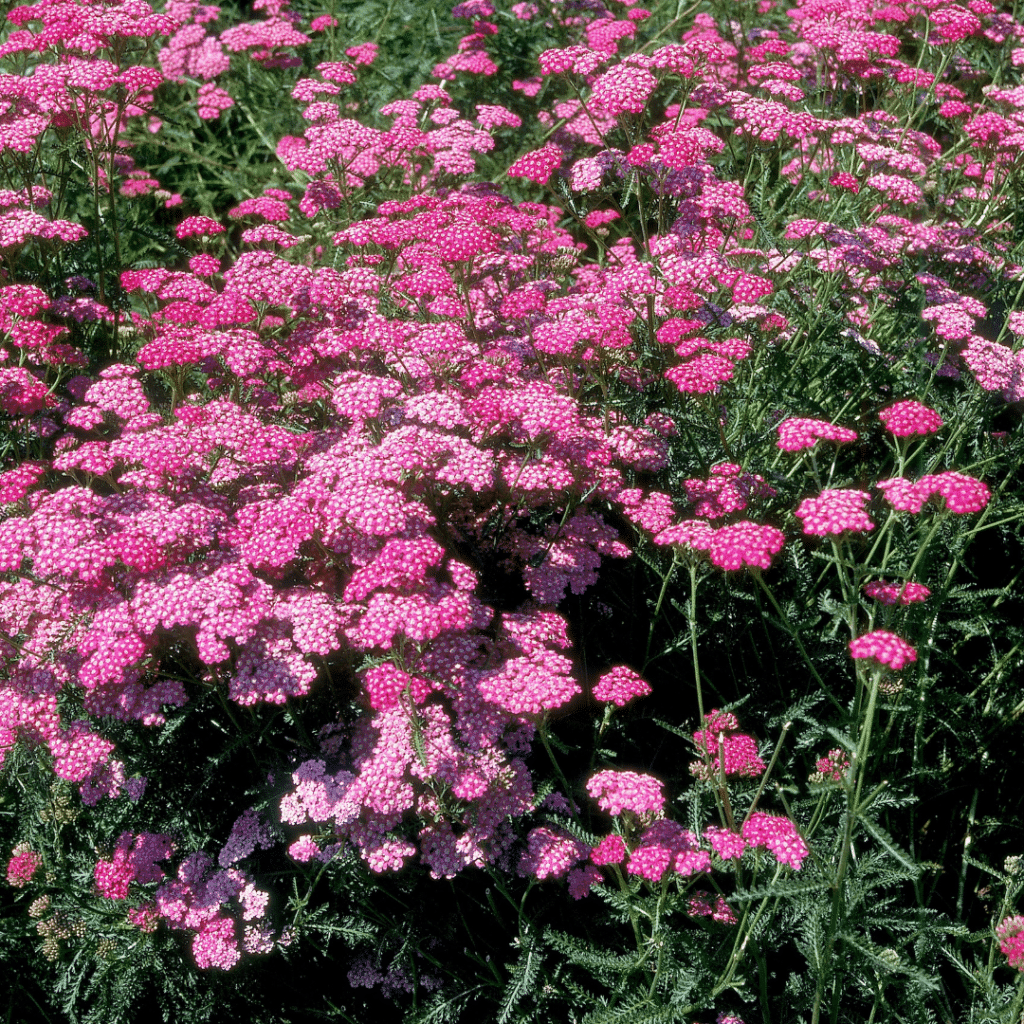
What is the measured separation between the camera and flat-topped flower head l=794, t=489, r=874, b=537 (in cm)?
275

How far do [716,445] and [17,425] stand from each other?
9.51ft

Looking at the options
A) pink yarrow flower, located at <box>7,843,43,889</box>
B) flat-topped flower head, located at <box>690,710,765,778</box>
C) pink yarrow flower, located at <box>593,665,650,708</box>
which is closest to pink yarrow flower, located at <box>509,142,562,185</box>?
pink yarrow flower, located at <box>593,665,650,708</box>

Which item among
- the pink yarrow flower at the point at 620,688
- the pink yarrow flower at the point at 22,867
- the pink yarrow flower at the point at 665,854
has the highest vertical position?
the pink yarrow flower at the point at 620,688

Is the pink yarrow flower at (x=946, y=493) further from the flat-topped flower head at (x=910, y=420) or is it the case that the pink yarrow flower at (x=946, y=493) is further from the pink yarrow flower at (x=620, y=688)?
the pink yarrow flower at (x=620, y=688)

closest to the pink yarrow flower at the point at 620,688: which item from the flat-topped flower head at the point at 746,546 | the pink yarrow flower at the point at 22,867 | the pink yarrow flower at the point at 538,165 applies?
the flat-topped flower head at the point at 746,546

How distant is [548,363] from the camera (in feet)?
14.1

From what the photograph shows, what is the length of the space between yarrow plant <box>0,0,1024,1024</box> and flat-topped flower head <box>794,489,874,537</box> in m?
0.03

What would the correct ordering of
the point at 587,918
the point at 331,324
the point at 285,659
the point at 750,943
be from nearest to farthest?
1. the point at 750,943
2. the point at 285,659
3. the point at 587,918
4. the point at 331,324

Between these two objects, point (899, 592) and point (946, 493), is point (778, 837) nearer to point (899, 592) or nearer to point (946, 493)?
point (899, 592)

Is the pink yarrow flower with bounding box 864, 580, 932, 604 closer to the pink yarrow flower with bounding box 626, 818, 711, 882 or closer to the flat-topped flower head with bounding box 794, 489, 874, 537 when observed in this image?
the flat-topped flower head with bounding box 794, 489, 874, 537

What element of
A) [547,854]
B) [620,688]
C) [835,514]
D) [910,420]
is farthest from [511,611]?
[910,420]

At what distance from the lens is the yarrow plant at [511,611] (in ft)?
9.78

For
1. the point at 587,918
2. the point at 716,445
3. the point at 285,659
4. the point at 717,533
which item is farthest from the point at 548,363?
the point at 587,918

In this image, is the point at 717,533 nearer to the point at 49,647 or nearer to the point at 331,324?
the point at 331,324
